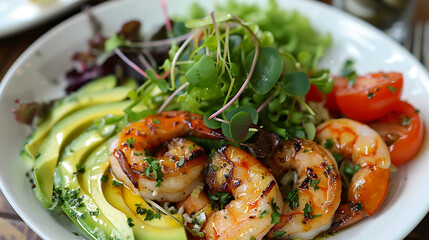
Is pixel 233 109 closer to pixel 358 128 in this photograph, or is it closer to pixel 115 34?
pixel 358 128

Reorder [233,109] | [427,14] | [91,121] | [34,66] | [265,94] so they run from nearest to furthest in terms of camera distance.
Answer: [233,109]
[265,94]
[91,121]
[34,66]
[427,14]

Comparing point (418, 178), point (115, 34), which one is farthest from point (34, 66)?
point (418, 178)

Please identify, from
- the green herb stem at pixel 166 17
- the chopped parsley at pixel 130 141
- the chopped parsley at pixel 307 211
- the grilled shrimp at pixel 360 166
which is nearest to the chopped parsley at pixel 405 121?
the grilled shrimp at pixel 360 166

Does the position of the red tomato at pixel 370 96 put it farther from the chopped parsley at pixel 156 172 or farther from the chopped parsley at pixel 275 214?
the chopped parsley at pixel 156 172

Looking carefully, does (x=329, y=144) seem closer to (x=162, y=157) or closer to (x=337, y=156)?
(x=337, y=156)

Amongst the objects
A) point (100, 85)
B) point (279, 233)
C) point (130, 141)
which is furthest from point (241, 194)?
point (100, 85)

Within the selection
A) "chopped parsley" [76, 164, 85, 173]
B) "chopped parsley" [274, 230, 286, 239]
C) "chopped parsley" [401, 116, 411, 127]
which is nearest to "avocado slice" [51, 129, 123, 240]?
"chopped parsley" [76, 164, 85, 173]
